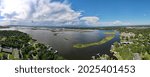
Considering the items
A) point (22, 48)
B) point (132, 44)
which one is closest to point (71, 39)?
point (22, 48)

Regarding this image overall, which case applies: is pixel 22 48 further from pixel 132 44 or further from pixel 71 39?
pixel 132 44

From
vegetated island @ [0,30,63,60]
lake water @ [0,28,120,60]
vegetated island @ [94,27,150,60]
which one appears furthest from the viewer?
lake water @ [0,28,120,60]

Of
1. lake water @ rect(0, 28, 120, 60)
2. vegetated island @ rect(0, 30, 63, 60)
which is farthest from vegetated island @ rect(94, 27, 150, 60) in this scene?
vegetated island @ rect(0, 30, 63, 60)

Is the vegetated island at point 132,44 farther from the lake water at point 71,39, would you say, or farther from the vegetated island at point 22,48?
the vegetated island at point 22,48

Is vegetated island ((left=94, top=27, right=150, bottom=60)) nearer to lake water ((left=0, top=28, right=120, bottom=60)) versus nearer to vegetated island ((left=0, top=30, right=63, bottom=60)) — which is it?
lake water ((left=0, top=28, right=120, bottom=60))

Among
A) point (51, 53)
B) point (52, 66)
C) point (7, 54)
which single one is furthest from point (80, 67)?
point (7, 54)
